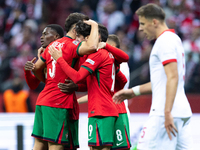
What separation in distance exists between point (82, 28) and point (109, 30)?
26.9 feet

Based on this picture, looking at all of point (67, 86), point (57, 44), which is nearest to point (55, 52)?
point (57, 44)

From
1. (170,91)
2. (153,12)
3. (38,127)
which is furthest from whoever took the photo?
(38,127)

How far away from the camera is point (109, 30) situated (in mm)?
12195

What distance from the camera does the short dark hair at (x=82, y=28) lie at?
13.3ft

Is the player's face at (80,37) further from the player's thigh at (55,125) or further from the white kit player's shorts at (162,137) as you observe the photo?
the white kit player's shorts at (162,137)

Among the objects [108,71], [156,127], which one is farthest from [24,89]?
[156,127]

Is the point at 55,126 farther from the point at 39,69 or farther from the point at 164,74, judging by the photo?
the point at 164,74

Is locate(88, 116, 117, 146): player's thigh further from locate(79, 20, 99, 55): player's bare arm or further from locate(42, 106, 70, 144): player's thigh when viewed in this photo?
locate(79, 20, 99, 55): player's bare arm

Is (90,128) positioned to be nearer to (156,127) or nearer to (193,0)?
(156,127)

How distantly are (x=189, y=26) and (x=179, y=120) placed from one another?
8804 mm

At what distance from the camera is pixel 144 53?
1005 cm

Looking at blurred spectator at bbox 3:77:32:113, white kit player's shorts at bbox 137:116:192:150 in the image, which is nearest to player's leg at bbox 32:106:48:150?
white kit player's shorts at bbox 137:116:192:150

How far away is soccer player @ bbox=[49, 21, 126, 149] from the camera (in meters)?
3.86

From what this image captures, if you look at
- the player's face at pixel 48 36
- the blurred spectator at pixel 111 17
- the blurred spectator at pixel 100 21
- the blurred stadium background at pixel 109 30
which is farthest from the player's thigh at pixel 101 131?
the blurred spectator at pixel 111 17
